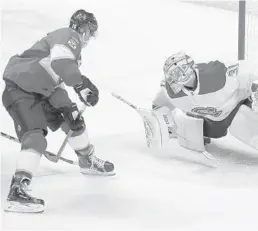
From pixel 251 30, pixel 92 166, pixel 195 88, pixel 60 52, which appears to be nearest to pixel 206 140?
pixel 195 88

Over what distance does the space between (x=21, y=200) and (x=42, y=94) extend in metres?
0.44

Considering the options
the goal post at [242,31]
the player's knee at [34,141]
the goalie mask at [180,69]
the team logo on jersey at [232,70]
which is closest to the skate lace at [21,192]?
the player's knee at [34,141]

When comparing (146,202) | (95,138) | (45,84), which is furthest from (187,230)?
(95,138)

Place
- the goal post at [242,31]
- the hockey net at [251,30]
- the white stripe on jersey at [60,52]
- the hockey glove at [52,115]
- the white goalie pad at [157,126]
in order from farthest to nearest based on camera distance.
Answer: the hockey net at [251,30]
the goal post at [242,31]
the white goalie pad at [157,126]
the hockey glove at [52,115]
the white stripe on jersey at [60,52]

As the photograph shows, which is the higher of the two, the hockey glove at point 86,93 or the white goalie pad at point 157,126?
the hockey glove at point 86,93

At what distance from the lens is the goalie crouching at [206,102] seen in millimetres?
2863

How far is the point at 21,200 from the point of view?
233 cm

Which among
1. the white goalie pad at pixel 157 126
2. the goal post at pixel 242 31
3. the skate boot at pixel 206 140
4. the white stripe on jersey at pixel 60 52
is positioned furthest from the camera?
the goal post at pixel 242 31

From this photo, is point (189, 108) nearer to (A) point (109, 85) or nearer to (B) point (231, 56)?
(A) point (109, 85)

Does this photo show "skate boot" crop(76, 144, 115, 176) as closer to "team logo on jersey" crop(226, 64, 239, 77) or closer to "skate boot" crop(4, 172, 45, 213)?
"skate boot" crop(4, 172, 45, 213)

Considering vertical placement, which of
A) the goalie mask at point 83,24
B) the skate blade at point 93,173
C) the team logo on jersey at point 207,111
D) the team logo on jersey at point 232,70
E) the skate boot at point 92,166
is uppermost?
the goalie mask at point 83,24

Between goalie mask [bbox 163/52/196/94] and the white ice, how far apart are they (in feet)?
1.04

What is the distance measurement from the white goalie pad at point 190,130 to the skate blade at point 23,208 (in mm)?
946

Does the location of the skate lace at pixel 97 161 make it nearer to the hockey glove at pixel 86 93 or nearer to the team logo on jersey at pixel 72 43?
the hockey glove at pixel 86 93
